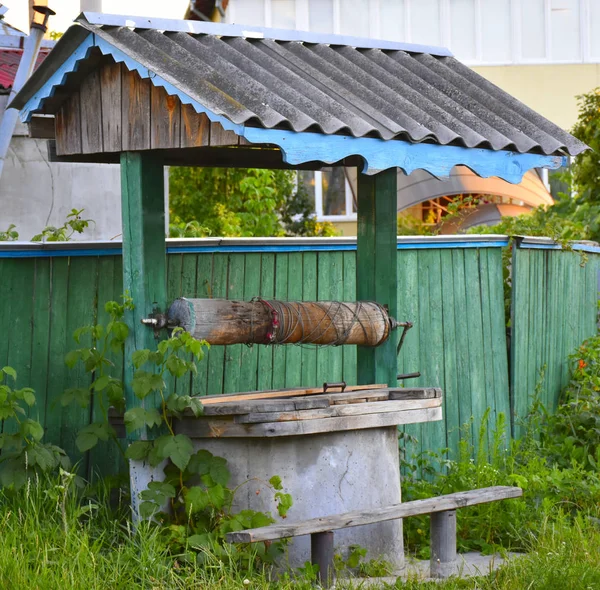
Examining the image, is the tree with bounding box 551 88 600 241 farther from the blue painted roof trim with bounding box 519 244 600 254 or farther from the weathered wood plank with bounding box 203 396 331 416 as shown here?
the weathered wood plank with bounding box 203 396 331 416

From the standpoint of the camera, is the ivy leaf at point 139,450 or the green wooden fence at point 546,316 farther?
the green wooden fence at point 546,316

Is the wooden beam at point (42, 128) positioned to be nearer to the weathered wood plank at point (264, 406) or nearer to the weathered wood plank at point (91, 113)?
the weathered wood plank at point (91, 113)

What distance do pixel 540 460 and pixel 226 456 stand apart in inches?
124

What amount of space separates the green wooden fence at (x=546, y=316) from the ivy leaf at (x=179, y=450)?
12.9ft

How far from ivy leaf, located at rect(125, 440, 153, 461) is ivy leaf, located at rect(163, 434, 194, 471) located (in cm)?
15

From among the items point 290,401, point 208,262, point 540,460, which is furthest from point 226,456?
point 540,460

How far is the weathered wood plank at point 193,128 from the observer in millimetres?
5273

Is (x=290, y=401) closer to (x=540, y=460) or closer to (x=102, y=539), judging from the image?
(x=102, y=539)

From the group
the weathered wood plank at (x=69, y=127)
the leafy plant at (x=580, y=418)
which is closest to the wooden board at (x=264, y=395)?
the weathered wood plank at (x=69, y=127)

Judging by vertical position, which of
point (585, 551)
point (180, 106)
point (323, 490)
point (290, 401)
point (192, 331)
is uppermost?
point (180, 106)

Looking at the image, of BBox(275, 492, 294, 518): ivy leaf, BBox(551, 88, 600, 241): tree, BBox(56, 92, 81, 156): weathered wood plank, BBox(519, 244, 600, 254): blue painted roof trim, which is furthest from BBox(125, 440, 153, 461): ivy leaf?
BBox(551, 88, 600, 241): tree

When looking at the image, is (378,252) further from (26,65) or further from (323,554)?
(26,65)

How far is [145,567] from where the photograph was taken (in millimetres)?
4984

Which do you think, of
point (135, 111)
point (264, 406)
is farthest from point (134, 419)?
point (135, 111)
